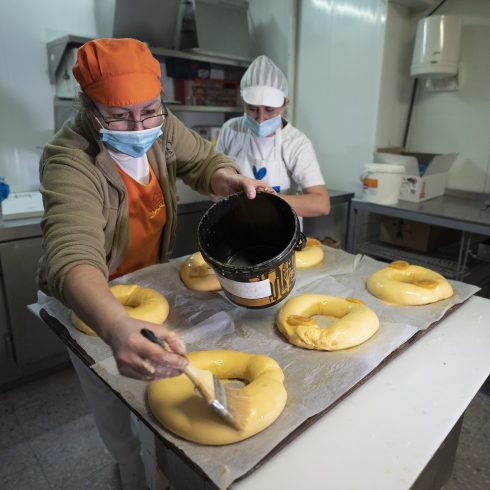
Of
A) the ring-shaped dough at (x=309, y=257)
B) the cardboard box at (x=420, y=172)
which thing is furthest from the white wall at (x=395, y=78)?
the ring-shaped dough at (x=309, y=257)

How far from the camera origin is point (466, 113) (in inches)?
92.0

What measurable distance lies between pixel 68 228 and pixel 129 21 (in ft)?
6.15

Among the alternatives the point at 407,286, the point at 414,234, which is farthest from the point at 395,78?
the point at 407,286

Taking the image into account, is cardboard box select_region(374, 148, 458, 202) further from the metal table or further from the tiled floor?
the tiled floor

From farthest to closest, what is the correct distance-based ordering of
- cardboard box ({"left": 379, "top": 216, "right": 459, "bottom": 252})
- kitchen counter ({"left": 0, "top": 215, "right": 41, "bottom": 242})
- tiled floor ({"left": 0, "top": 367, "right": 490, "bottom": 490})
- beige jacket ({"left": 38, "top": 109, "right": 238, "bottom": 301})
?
cardboard box ({"left": 379, "top": 216, "right": 459, "bottom": 252})
kitchen counter ({"left": 0, "top": 215, "right": 41, "bottom": 242})
tiled floor ({"left": 0, "top": 367, "right": 490, "bottom": 490})
beige jacket ({"left": 38, "top": 109, "right": 238, "bottom": 301})

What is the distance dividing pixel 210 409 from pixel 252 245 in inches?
19.5

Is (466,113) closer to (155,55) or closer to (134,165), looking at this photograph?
(155,55)

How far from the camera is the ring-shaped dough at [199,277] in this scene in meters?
1.18

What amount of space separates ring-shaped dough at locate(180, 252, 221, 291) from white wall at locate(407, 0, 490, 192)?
1.95 m

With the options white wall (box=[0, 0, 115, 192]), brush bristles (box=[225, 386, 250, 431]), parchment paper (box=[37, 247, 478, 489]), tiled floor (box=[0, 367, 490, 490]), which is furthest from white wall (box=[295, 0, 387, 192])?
brush bristles (box=[225, 386, 250, 431])

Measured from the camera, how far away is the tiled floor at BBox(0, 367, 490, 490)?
1465 millimetres

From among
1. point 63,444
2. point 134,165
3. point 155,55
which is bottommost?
point 63,444

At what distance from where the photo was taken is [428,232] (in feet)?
7.41

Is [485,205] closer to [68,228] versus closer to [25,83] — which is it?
[68,228]
